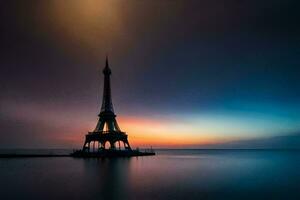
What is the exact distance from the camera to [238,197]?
35.3 meters

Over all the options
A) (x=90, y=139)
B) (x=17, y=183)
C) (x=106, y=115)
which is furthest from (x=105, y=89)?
(x=17, y=183)

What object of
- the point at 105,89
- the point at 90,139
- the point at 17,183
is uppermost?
the point at 105,89

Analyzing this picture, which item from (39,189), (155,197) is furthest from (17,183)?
(155,197)

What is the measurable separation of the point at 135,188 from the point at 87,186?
636 cm

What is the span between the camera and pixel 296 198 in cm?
3528

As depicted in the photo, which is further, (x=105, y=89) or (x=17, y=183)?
(x=105, y=89)

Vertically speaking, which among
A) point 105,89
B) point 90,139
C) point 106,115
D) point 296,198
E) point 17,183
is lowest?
point 296,198

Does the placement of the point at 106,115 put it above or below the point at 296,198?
above

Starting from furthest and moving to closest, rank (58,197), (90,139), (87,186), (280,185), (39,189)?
(90,139) → (280,185) → (87,186) → (39,189) → (58,197)

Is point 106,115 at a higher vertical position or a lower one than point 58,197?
higher

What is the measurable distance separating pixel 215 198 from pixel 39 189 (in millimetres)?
20836

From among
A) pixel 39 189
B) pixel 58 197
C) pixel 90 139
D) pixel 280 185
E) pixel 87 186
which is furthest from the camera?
pixel 90 139

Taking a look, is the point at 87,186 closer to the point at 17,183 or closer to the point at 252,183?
the point at 17,183

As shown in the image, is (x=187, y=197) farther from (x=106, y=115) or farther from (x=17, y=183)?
(x=106, y=115)
